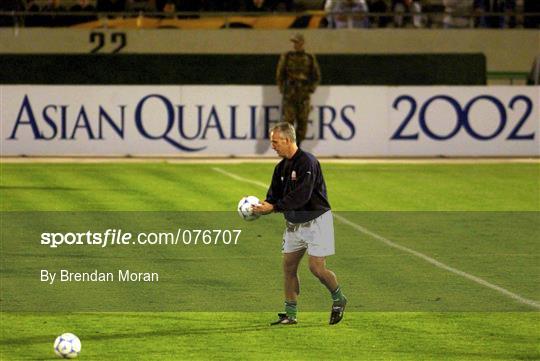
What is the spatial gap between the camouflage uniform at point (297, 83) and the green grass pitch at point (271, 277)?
4.10 metres

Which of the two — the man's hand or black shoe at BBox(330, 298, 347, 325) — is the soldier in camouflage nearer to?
black shoe at BBox(330, 298, 347, 325)

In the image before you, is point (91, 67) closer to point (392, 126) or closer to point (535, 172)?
point (392, 126)

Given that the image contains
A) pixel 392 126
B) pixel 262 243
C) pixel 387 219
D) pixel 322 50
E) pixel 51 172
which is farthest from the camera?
pixel 322 50

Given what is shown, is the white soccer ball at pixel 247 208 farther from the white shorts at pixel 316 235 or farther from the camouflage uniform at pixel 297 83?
the camouflage uniform at pixel 297 83

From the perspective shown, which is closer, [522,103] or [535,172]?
[535,172]

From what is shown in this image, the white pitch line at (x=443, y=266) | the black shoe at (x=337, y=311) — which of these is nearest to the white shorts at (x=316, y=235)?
the black shoe at (x=337, y=311)

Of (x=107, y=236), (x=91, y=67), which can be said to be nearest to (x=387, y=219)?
(x=107, y=236)

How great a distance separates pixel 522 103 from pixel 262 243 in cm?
1375

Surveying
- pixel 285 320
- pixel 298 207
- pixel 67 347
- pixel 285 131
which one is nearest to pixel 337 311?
pixel 285 320

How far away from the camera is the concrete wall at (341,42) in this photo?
113 ft

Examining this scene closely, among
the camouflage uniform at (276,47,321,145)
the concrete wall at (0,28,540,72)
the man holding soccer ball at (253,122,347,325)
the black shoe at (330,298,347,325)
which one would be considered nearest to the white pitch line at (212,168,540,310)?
the black shoe at (330,298,347,325)

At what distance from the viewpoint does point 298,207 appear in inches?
443

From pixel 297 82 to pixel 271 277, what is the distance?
14476mm

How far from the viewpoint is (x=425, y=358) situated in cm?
1040
